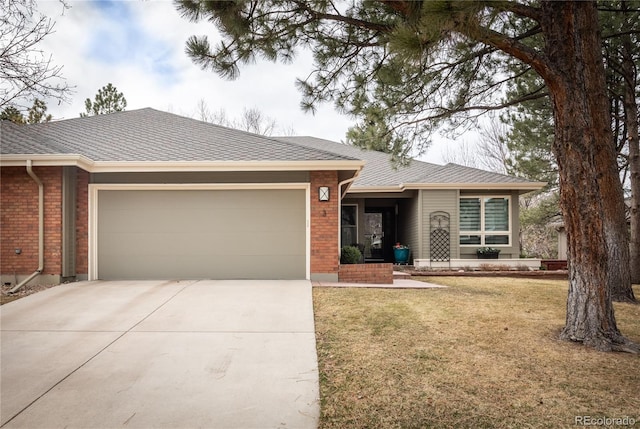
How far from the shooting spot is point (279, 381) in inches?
146

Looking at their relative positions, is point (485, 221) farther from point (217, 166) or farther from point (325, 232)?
point (217, 166)

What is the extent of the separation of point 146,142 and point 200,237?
9.43 feet

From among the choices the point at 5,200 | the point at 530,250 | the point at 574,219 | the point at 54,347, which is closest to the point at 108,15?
the point at 5,200

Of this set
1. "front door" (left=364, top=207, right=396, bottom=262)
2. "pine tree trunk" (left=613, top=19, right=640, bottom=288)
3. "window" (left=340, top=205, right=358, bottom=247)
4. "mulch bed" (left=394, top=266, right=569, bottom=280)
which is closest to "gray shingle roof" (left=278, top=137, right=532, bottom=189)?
"window" (left=340, top=205, right=358, bottom=247)

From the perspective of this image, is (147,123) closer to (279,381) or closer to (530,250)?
(279,381)

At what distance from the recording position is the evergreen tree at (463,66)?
4.35 meters

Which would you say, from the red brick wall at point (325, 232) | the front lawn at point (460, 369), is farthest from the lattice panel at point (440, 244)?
the front lawn at point (460, 369)

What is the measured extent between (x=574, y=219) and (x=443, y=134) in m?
4.92

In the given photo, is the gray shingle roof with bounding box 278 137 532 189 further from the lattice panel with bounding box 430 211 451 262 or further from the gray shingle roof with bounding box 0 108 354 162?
the gray shingle roof with bounding box 0 108 354 162

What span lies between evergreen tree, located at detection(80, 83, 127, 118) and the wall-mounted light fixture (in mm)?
17022

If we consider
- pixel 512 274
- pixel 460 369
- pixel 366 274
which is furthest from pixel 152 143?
pixel 512 274

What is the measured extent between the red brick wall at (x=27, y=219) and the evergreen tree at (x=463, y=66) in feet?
15.1

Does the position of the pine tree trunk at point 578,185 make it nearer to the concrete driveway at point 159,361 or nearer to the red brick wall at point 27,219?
the concrete driveway at point 159,361

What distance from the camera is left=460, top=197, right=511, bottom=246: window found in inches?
524
